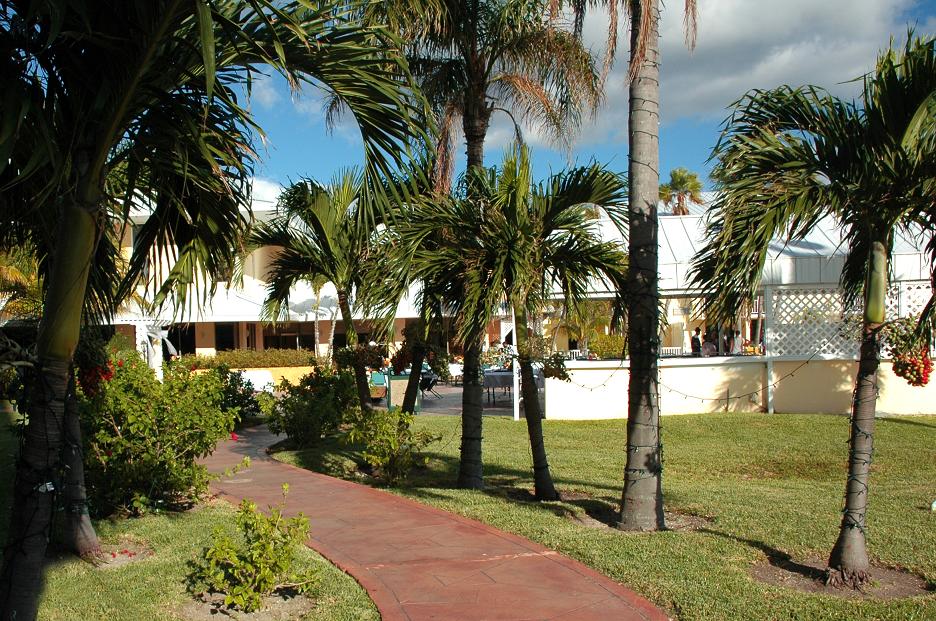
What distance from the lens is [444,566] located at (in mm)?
5797

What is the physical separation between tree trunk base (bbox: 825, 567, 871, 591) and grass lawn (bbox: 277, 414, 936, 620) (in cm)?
31

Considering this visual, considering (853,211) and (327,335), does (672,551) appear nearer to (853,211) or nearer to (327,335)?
(853,211)

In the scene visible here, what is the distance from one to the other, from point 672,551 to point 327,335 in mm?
28164

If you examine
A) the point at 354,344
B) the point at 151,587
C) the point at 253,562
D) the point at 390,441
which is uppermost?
the point at 354,344

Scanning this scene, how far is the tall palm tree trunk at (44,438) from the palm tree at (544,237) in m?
4.22

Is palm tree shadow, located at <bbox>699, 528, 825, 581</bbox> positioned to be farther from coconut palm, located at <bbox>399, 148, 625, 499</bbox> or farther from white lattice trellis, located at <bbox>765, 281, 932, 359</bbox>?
white lattice trellis, located at <bbox>765, 281, 932, 359</bbox>

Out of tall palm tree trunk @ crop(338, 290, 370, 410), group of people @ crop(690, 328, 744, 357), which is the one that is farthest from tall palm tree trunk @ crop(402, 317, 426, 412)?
group of people @ crop(690, 328, 744, 357)

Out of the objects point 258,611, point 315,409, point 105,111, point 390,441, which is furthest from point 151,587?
point 315,409

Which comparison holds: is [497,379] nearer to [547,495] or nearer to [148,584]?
[547,495]

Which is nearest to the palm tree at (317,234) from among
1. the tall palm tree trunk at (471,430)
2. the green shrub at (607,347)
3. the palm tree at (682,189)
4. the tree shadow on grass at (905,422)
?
the tall palm tree trunk at (471,430)

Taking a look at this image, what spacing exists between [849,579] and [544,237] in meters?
3.93

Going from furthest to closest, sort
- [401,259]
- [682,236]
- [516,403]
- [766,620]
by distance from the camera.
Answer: [682,236]
[516,403]
[401,259]
[766,620]

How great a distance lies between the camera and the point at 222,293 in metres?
25.6

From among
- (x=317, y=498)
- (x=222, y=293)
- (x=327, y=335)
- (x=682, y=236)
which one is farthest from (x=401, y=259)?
(x=327, y=335)
